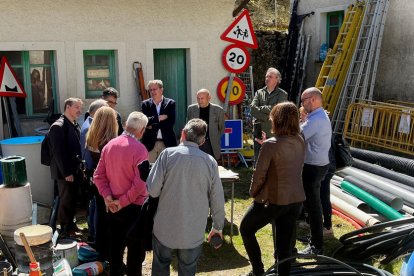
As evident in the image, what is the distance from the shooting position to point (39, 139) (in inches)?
284

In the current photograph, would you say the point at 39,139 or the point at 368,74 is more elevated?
the point at 368,74

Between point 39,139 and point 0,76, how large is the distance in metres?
1.39

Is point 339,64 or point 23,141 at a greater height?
point 339,64

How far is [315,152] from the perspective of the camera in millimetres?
5531

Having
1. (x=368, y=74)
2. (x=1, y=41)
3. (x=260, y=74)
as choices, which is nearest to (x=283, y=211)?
(x=1, y=41)

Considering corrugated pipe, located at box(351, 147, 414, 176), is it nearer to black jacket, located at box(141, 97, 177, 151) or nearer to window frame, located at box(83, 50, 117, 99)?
black jacket, located at box(141, 97, 177, 151)

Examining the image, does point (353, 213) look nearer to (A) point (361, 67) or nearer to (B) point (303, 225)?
(B) point (303, 225)

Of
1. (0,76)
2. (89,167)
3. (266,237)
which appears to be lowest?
(266,237)

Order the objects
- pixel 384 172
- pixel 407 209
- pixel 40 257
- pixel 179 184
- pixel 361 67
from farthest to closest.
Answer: pixel 361 67 < pixel 384 172 < pixel 407 209 < pixel 40 257 < pixel 179 184

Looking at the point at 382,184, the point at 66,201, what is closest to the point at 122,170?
the point at 66,201

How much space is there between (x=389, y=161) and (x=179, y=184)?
6239mm

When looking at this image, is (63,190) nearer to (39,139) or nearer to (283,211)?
(39,139)

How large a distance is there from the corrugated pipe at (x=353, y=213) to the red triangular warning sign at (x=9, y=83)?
530cm

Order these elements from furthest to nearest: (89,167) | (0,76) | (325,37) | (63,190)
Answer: (325,37) → (0,76) → (63,190) → (89,167)
